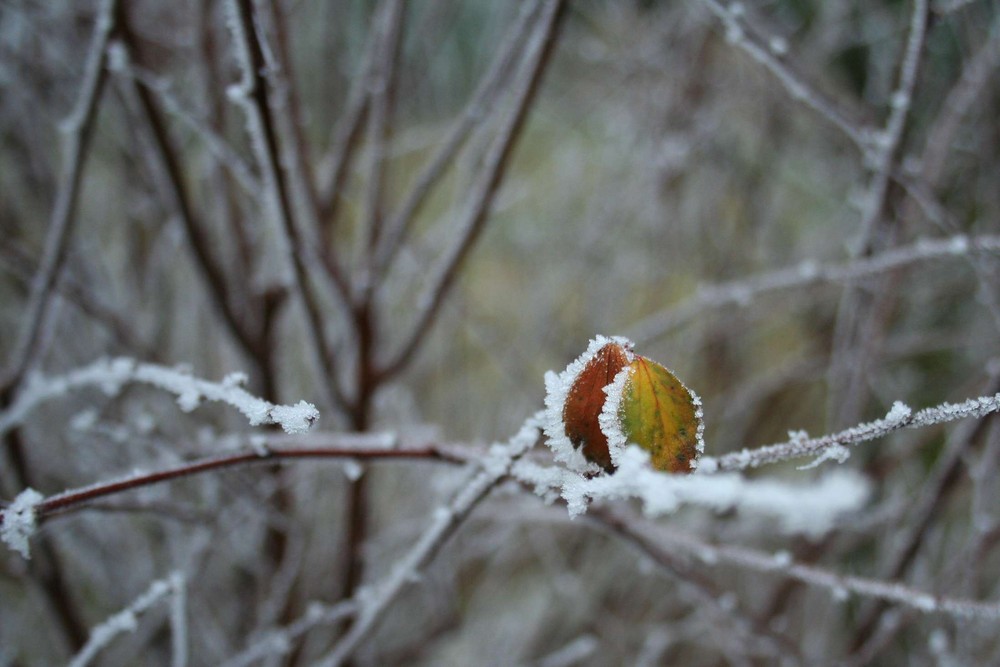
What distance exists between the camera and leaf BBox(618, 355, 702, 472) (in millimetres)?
385

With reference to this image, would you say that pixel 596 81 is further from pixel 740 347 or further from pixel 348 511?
pixel 348 511

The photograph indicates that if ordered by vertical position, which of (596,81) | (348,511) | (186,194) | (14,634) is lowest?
(348,511)

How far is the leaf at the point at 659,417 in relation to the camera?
15.2 inches

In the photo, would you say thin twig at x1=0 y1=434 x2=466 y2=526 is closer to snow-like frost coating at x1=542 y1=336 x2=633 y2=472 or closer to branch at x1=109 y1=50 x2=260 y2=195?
snow-like frost coating at x1=542 y1=336 x2=633 y2=472

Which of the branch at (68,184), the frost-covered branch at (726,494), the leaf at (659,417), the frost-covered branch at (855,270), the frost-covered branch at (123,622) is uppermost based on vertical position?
the branch at (68,184)

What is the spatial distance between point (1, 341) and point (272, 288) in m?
0.91

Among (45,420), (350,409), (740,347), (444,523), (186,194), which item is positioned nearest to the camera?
(444,523)

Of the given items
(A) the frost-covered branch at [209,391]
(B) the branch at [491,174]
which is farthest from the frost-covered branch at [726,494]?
(B) the branch at [491,174]

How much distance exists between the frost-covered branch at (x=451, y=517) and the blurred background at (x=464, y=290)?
2.4 inches

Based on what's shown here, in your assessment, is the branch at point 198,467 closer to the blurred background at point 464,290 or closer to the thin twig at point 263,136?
the blurred background at point 464,290

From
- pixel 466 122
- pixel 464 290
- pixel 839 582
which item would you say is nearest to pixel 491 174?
pixel 466 122

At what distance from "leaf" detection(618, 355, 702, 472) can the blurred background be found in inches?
9.5

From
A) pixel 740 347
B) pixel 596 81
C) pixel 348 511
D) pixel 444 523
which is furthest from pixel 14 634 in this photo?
pixel 596 81

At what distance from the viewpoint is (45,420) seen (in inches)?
61.4
